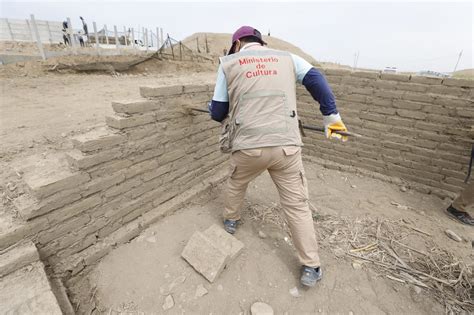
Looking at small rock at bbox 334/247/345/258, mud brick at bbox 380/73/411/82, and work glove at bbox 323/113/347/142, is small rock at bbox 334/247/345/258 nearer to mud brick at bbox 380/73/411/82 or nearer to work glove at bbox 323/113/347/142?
work glove at bbox 323/113/347/142

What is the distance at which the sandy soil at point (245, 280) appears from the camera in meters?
1.92

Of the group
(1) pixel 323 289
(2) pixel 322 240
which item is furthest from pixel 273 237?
(1) pixel 323 289

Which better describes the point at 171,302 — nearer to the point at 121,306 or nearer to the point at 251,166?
the point at 121,306

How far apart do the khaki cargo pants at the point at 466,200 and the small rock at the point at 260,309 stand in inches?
112

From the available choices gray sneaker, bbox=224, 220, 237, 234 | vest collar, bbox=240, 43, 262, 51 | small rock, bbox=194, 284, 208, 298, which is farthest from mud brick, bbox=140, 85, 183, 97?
small rock, bbox=194, 284, 208, 298

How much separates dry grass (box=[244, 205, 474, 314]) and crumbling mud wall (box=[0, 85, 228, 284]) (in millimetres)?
1157

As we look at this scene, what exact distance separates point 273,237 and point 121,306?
1520mm

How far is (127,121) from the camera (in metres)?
2.23

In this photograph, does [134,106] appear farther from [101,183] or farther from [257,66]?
[257,66]

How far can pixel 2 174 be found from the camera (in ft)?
8.10

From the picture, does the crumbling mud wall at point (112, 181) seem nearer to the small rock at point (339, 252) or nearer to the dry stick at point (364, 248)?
the small rock at point (339, 252)

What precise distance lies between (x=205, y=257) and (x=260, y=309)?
24.3 inches

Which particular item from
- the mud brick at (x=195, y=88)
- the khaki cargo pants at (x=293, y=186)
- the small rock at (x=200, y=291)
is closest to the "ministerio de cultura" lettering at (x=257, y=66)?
the khaki cargo pants at (x=293, y=186)

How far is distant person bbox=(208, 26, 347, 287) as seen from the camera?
1868mm
